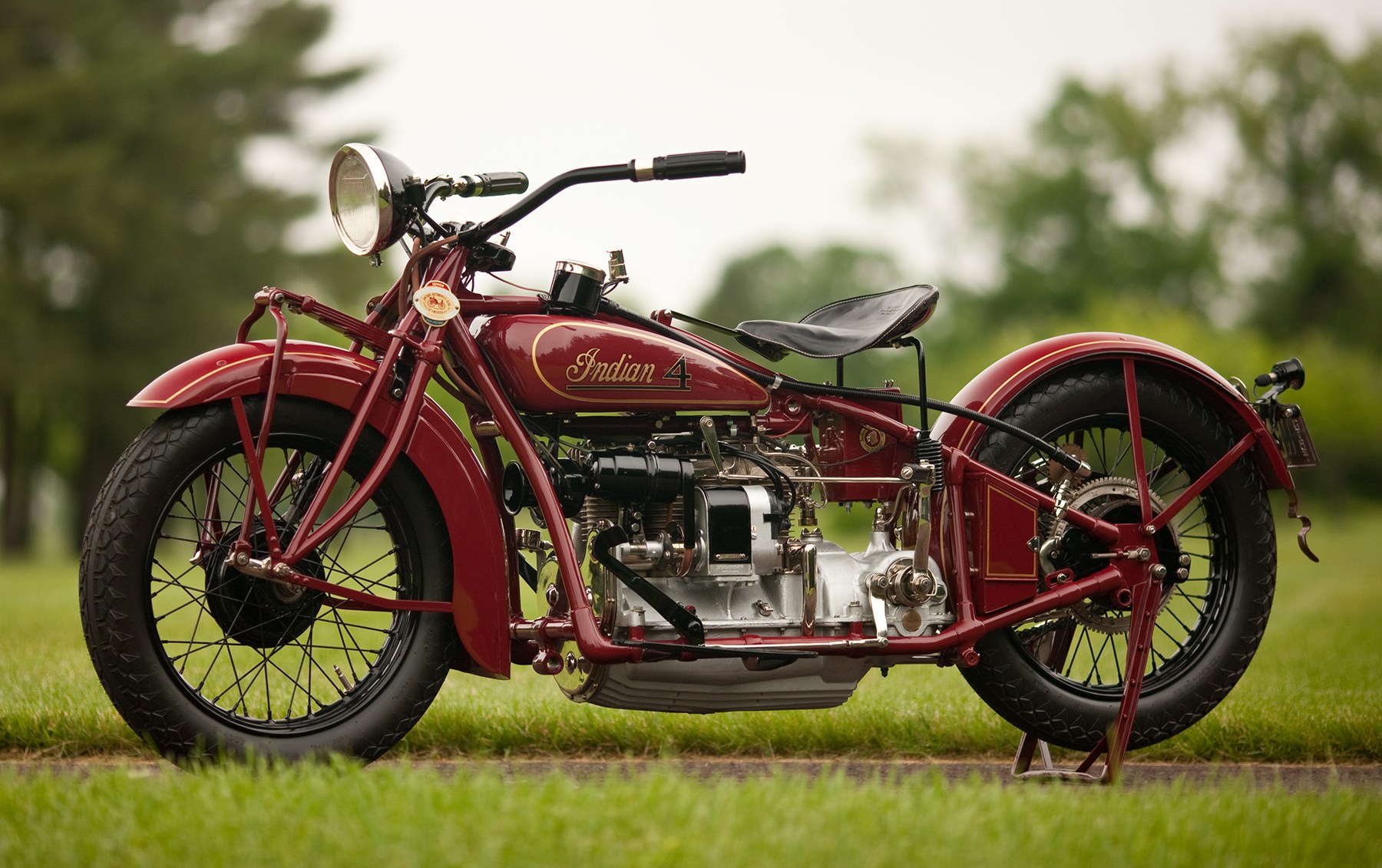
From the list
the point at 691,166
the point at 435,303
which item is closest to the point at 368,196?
the point at 435,303

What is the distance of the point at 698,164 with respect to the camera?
3885mm

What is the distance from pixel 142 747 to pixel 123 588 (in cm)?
110

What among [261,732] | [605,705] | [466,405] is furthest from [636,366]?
[261,732]

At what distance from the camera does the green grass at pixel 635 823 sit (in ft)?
9.21

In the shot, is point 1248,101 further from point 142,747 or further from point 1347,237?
point 142,747

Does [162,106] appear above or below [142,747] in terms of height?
above

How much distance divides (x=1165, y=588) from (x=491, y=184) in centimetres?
258

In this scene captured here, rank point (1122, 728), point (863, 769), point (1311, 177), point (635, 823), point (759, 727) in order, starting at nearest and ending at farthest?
point (635, 823) → point (1122, 728) → point (863, 769) → point (759, 727) → point (1311, 177)

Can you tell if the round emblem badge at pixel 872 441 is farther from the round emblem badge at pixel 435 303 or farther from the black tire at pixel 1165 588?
the round emblem badge at pixel 435 303

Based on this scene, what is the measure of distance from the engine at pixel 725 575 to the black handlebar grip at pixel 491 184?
84cm

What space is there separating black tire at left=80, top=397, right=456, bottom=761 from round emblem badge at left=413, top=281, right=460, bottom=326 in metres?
0.37

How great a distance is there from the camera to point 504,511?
4117 millimetres

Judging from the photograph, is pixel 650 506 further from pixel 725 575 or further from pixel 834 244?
pixel 834 244

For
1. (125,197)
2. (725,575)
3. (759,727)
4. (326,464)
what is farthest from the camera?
(125,197)
